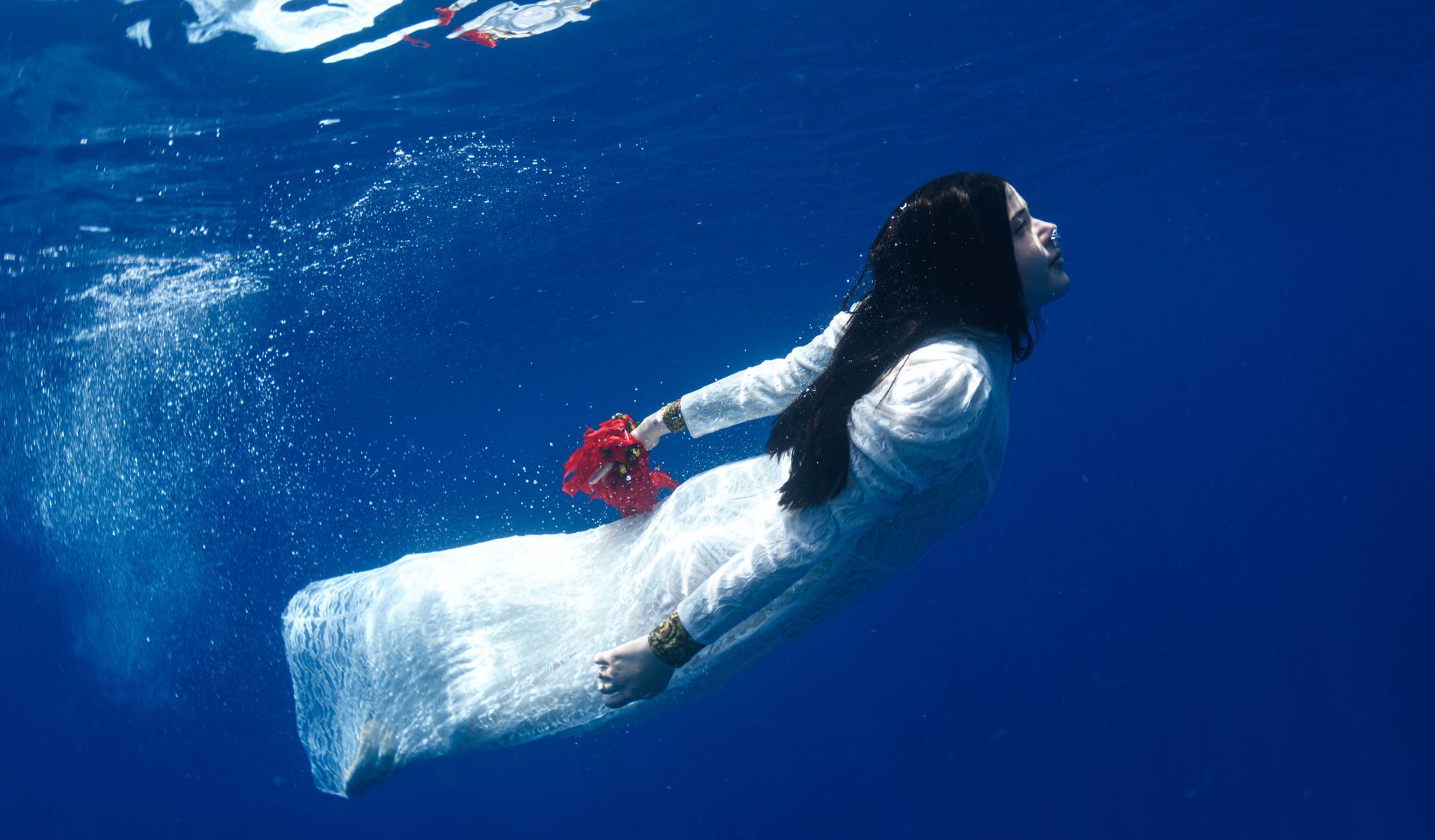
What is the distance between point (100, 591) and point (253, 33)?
31.7m

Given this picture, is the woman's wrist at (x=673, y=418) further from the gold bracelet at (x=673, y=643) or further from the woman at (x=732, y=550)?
the gold bracelet at (x=673, y=643)

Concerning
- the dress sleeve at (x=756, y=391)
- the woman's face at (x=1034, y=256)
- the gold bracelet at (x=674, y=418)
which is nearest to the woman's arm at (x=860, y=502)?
the woman's face at (x=1034, y=256)

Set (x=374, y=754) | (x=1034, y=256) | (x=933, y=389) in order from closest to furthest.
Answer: (x=933, y=389)
(x=1034, y=256)
(x=374, y=754)

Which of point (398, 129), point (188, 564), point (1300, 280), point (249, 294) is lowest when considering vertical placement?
point (1300, 280)

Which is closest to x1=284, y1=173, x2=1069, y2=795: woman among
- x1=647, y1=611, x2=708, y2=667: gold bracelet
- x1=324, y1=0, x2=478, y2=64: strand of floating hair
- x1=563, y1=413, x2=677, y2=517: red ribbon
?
x1=647, y1=611, x2=708, y2=667: gold bracelet

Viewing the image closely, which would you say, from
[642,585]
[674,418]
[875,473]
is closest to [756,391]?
[674,418]

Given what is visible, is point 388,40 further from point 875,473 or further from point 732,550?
point 875,473

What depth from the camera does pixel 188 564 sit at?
1425 inches

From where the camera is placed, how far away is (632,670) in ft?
10.7

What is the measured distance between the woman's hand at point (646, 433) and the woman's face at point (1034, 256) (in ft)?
6.50

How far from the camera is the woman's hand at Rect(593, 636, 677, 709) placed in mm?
3270

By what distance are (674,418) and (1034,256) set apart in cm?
203

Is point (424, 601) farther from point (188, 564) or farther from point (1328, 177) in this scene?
point (188, 564)

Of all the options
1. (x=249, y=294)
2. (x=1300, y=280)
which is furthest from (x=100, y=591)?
(x=1300, y=280)
